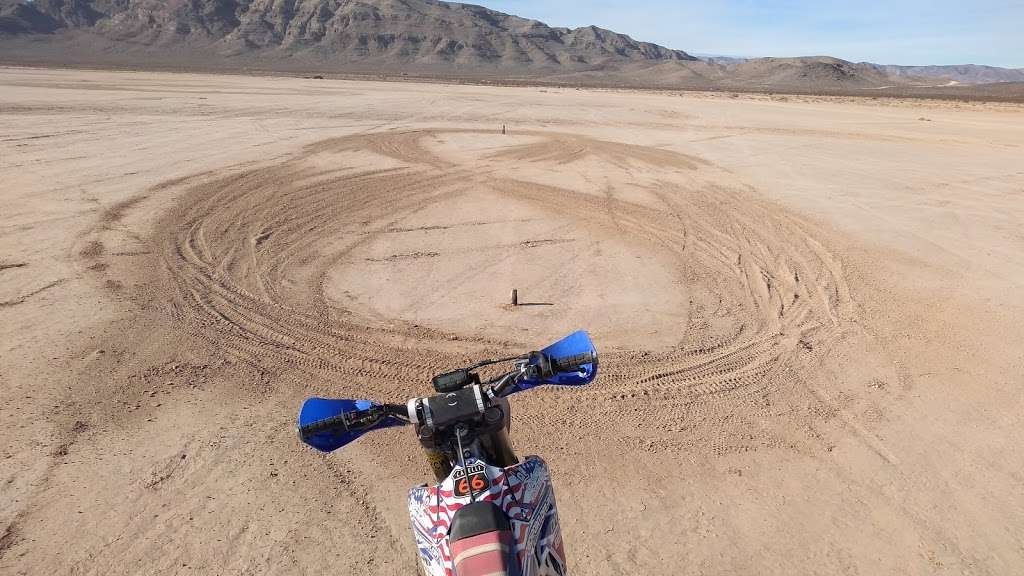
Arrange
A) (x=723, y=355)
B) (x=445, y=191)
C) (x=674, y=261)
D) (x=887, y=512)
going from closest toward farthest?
1. (x=887, y=512)
2. (x=723, y=355)
3. (x=674, y=261)
4. (x=445, y=191)

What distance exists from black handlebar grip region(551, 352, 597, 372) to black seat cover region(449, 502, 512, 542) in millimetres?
725

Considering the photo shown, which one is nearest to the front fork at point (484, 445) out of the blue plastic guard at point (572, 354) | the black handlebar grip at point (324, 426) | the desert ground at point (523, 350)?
the blue plastic guard at point (572, 354)

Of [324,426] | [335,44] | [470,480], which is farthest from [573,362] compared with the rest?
[335,44]

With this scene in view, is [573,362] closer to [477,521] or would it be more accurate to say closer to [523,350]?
[477,521]

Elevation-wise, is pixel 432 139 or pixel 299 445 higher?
pixel 432 139

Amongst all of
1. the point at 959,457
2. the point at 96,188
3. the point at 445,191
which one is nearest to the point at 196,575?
the point at 959,457

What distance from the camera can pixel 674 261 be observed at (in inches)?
411

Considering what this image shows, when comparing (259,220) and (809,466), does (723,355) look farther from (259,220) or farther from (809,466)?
(259,220)

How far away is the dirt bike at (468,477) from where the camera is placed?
6.91 ft

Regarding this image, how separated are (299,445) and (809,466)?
16.1 ft

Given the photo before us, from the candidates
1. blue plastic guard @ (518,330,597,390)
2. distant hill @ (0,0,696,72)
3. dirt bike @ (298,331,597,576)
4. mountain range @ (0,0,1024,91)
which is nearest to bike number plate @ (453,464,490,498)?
dirt bike @ (298,331,597,576)

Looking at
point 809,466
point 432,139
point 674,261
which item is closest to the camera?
point 809,466

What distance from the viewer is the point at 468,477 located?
2.22 metres

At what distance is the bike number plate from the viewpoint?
7.35ft
